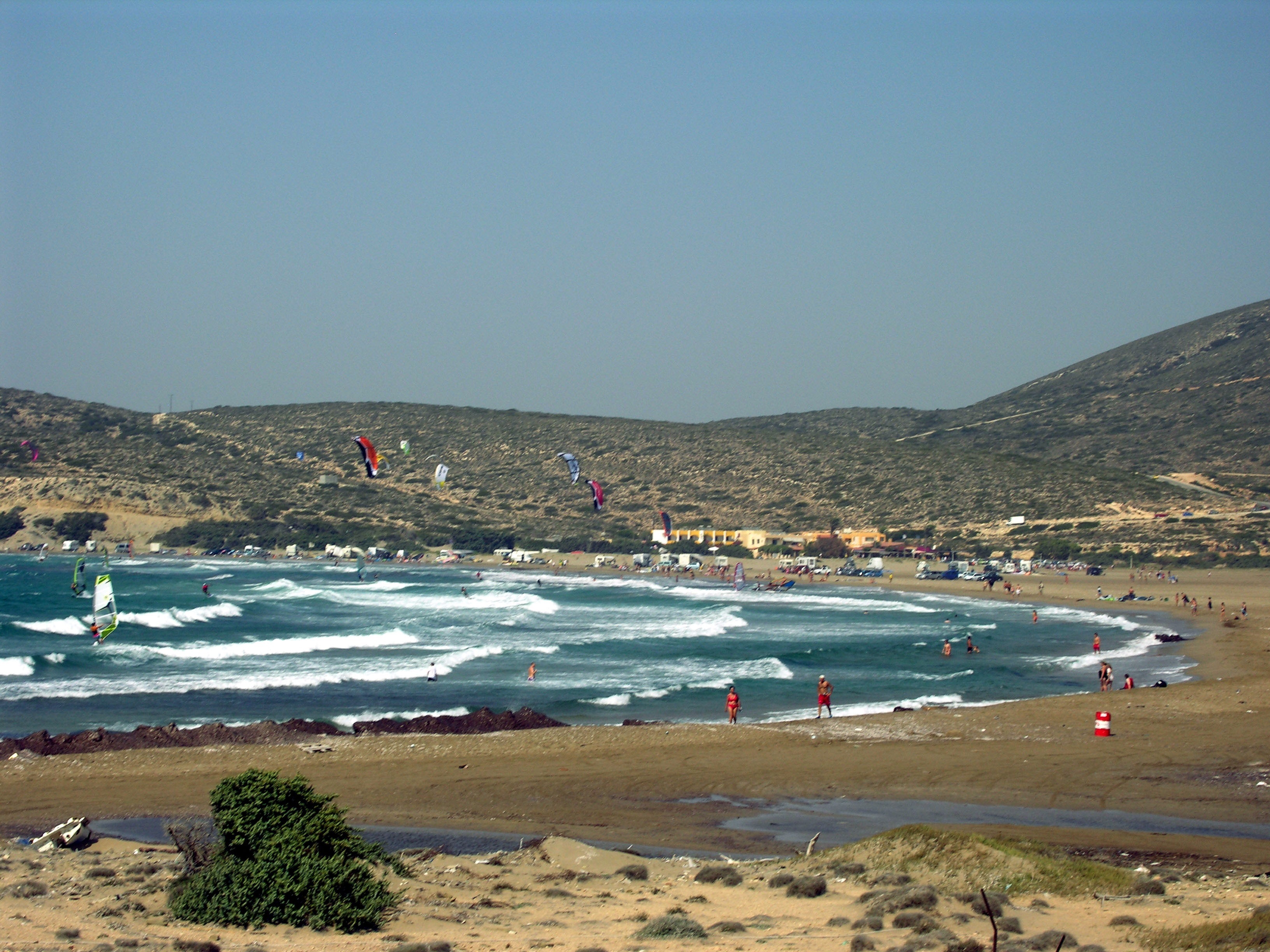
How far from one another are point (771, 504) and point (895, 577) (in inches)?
1080

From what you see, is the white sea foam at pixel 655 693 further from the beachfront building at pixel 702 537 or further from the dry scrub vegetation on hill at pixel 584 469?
the dry scrub vegetation on hill at pixel 584 469

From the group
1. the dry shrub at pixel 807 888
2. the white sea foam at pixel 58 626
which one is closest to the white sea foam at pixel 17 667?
the white sea foam at pixel 58 626

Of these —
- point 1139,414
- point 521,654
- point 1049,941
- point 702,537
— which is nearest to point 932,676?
point 521,654

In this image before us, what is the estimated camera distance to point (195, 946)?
653cm

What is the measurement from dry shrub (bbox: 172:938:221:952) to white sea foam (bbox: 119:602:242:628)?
93.1 ft

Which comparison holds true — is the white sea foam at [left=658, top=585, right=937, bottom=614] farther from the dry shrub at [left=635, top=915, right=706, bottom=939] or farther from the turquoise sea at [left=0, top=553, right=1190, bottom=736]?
the dry shrub at [left=635, top=915, right=706, bottom=939]

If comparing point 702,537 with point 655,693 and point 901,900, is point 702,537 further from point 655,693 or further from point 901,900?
point 901,900

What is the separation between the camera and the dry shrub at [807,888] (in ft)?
27.4

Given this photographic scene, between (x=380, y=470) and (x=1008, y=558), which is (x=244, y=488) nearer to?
(x=380, y=470)

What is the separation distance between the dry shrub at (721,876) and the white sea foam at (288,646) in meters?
20.4

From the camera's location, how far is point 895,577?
61.2 metres

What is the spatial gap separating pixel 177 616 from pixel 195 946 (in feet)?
102

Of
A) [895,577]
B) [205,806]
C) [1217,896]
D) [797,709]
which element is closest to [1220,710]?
[797,709]

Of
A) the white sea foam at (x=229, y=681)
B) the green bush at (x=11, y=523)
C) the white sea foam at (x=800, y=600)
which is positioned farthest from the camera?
the green bush at (x=11, y=523)
